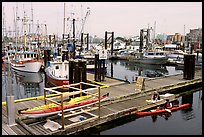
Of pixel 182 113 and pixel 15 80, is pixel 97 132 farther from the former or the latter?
pixel 15 80

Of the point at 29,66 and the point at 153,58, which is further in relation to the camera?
the point at 153,58

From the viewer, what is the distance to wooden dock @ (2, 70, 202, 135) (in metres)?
11.5

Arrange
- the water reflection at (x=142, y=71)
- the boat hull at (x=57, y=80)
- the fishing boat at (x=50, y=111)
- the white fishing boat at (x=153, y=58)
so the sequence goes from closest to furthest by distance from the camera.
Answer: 1. the fishing boat at (x=50, y=111)
2. the boat hull at (x=57, y=80)
3. the water reflection at (x=142, y=71)
4. the white fishing boat at (x=153, y=58)

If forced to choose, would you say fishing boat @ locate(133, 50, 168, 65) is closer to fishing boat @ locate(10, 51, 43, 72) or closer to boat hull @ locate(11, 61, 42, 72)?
fishing boat @ locate(10, 51, 43, 72)

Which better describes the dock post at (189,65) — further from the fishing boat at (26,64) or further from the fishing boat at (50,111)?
the fishing boat at (26,64)

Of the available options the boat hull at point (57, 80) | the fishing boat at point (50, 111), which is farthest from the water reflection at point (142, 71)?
the fishing boat at point (50, 111)

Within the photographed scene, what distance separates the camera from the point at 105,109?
15.0 metres

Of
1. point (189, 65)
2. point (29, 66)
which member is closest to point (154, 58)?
point (189, 65)

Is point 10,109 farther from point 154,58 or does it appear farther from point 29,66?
point 154,58

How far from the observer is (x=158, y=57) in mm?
51250

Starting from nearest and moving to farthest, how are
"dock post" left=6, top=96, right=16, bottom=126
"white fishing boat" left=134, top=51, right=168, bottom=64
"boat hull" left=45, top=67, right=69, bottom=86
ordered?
"dock post" left=6, top=96, right=16, bottom=126 < "boat hull" left=45, top=67, right=69, bottom=86 < "white fishing boat" left=134, top=51, right=168, bottom=64

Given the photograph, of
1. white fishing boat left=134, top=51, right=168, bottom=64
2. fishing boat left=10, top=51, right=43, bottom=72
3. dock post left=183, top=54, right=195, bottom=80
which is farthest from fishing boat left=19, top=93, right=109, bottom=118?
white fishing boat left=134, top=51, right=168, bottom=64

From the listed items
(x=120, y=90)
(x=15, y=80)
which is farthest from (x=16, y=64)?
(x=120, y=90)

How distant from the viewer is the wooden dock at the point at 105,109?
11477 millimetres
